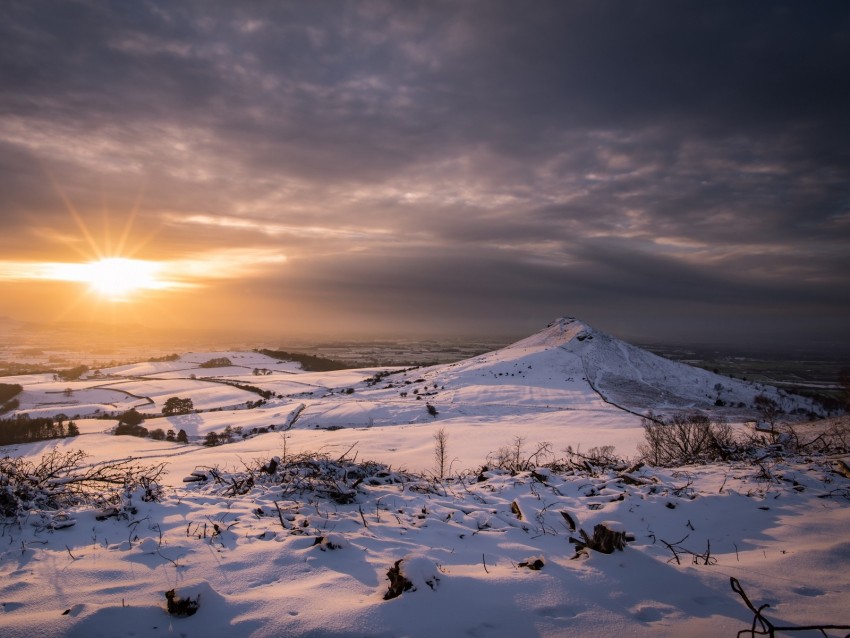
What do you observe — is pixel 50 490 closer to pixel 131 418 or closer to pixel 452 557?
pixel 452 557

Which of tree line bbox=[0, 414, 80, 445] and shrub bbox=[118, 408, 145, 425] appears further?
shrub bbox=[118, 408, 145, 425]

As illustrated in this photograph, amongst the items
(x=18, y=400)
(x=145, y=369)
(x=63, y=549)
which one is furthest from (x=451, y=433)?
(x=145, y=369)

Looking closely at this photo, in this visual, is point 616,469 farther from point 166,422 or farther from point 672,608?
point 166,422

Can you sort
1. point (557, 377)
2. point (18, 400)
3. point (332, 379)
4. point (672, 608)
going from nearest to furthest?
point (672, 608)
point (557, 377)
point (18, 400)
point (332, 379)

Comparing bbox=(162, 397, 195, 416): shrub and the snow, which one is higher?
the snow

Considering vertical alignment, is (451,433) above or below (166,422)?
above

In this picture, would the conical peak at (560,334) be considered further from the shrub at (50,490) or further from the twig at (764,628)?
the twig at (764,628)

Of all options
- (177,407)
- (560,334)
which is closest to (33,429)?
(177,407)

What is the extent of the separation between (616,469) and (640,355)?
247 ft

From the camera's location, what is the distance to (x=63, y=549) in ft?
15.2

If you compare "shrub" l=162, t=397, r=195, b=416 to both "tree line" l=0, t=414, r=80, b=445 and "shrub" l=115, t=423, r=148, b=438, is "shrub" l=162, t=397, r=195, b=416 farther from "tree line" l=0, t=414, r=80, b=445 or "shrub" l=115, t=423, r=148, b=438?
"tree line" l=0, t=414, r=80, b=445

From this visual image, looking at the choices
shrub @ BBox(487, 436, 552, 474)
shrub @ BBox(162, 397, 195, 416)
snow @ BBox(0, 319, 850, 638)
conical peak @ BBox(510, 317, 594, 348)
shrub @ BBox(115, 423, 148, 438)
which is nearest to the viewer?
snow @ BBox(0, 319, 850, 638)

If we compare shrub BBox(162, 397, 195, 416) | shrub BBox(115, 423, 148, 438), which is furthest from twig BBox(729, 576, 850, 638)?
shrub BBox(162, 397, 195, 416)

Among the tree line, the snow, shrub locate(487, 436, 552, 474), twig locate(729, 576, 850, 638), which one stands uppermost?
twig locate(729, 576, 850, 638)
